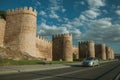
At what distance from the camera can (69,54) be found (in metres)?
51.5

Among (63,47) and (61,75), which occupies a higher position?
(63,47)

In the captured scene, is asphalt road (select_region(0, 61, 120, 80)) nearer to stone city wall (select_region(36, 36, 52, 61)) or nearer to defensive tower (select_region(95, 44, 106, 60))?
stone city wall (select_region(36, 36, 52, 61))

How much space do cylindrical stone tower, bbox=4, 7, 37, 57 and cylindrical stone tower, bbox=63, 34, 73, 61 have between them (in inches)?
618

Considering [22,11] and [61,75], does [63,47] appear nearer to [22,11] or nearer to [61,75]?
[22,11]

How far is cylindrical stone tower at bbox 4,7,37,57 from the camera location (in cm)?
3553

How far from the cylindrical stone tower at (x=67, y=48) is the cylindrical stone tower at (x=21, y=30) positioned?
51.5 feet

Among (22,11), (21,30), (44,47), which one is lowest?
(44,47)

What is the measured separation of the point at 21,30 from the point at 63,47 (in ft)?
60.8

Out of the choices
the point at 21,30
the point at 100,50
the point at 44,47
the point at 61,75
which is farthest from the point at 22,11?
the point at 100,50

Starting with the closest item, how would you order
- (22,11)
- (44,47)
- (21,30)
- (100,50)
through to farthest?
(21,30)
(22,11)
(44,47)
(100,50)

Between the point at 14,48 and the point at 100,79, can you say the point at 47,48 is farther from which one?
the point at 100,79

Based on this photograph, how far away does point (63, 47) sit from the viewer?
52438 mm

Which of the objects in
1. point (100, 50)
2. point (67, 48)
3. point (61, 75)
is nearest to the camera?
point (61, 75)

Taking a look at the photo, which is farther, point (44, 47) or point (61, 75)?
point (44, 47)
